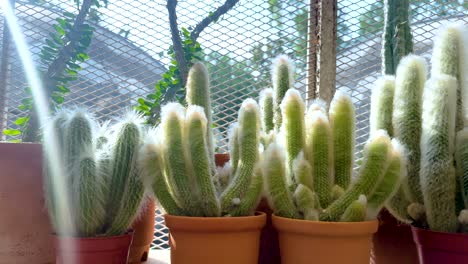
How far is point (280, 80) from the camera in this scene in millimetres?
751

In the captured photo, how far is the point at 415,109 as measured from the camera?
0.63 metres

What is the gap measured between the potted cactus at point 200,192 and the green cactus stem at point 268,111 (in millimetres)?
149

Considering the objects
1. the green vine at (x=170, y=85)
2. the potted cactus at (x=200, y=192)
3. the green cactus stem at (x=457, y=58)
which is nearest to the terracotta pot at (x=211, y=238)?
the potted cactus at (x=200, y=192)

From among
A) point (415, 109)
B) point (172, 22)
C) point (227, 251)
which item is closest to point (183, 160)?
point (227, 251)

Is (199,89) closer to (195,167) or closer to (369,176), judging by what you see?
(195,167)

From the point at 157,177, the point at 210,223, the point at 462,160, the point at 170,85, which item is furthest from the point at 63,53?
the point at 462,160

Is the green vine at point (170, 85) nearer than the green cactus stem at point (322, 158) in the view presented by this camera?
No

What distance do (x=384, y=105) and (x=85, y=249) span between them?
542 millimetres

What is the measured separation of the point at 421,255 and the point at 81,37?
3.05 feet

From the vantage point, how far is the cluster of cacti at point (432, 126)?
56 centimetres

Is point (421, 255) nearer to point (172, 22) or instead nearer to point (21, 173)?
point (21, 173)

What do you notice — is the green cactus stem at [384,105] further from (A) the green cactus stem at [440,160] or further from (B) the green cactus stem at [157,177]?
(B) the green cactus stem at [157,177]

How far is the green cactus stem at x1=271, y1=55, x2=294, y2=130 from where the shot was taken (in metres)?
0.75

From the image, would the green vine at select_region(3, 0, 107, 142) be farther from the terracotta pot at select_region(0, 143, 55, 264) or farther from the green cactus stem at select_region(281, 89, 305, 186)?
the green cactus stem at select_region(281, 89, 305, 186)
